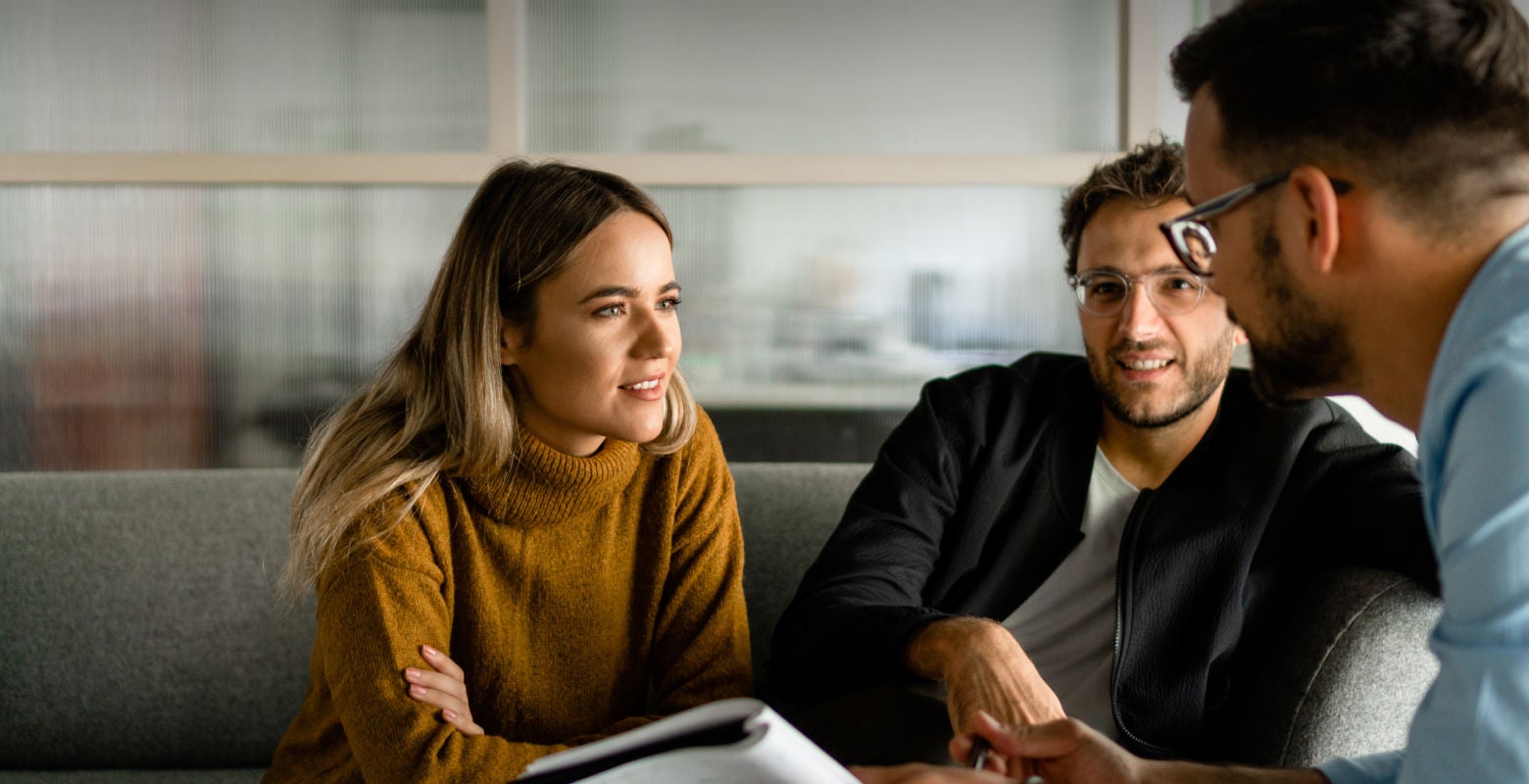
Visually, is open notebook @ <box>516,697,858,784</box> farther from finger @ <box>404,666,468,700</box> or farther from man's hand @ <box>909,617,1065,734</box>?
finger @ <box>404,666,468,700</box>

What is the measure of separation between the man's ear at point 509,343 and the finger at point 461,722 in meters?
0.45

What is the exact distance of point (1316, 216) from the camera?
0.89 meters

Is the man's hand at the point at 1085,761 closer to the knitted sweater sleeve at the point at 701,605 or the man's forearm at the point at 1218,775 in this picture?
the man's forearm at the point at 1218,775

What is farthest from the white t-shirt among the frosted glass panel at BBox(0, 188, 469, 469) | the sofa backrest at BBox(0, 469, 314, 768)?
the frosted glass panel at BBox(0, 188, 469, 469)

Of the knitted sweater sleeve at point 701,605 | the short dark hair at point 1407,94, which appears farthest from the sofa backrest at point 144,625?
the short dark hair at point 1407,94

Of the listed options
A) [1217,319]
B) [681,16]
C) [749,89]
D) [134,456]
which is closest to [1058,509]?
[1217,319]

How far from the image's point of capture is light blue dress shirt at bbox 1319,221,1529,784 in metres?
0.67

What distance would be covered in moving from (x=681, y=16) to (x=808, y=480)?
1.01m

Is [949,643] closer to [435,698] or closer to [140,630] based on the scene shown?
[435,698]

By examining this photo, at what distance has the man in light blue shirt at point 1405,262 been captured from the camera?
687 millimetres

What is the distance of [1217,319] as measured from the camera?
5.15 ft

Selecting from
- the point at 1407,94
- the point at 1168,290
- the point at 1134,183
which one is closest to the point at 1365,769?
the point at 1407,94

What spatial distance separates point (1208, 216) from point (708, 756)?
62 centimetres

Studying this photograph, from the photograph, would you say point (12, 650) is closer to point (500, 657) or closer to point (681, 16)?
point (500, 657)
